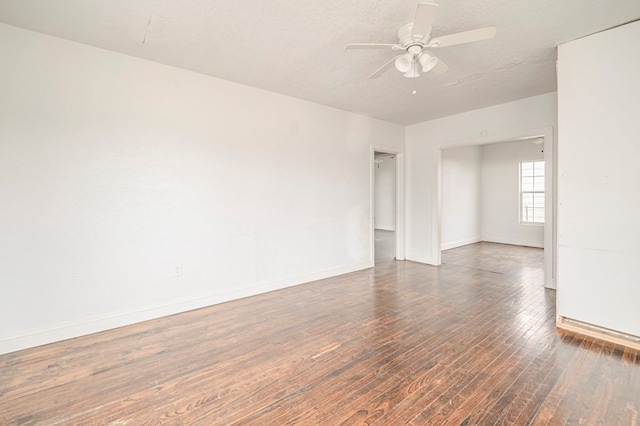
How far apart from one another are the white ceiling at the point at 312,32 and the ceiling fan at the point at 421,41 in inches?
8.0

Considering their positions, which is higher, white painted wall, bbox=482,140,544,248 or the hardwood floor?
white painted wall, bbox=482,140,544,248

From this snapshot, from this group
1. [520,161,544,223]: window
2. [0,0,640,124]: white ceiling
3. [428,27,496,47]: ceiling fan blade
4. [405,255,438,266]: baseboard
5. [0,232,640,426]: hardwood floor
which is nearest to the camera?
[0,232,640,426]: hardwood floor

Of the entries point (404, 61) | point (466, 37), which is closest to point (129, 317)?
point (404, 61)

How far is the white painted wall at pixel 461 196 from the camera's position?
7.45 metres

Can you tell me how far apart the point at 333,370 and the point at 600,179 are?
294cm

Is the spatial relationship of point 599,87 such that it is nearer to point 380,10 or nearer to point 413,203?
point 380,10

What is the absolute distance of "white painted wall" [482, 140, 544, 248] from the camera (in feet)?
24.9

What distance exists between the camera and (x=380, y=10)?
7.64 feet

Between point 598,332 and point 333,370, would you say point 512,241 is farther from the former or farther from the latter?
point 333,370

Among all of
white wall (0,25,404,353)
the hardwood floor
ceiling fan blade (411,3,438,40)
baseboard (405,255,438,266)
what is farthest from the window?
ceiling fan blade (411,3,438,40)

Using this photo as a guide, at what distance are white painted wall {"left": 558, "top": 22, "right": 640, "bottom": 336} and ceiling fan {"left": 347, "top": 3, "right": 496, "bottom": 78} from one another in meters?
1.39

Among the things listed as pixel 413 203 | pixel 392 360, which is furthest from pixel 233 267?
pixel 413 203

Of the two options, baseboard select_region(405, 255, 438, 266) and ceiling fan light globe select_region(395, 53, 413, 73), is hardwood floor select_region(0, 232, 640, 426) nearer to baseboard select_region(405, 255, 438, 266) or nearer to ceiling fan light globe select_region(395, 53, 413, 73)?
baseboard select_region(405, 255, 438, 266)

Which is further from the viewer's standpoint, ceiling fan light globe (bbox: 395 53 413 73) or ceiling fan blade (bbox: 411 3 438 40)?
Result: ceiling fan light globe (bbox: 395 53 413 73)
